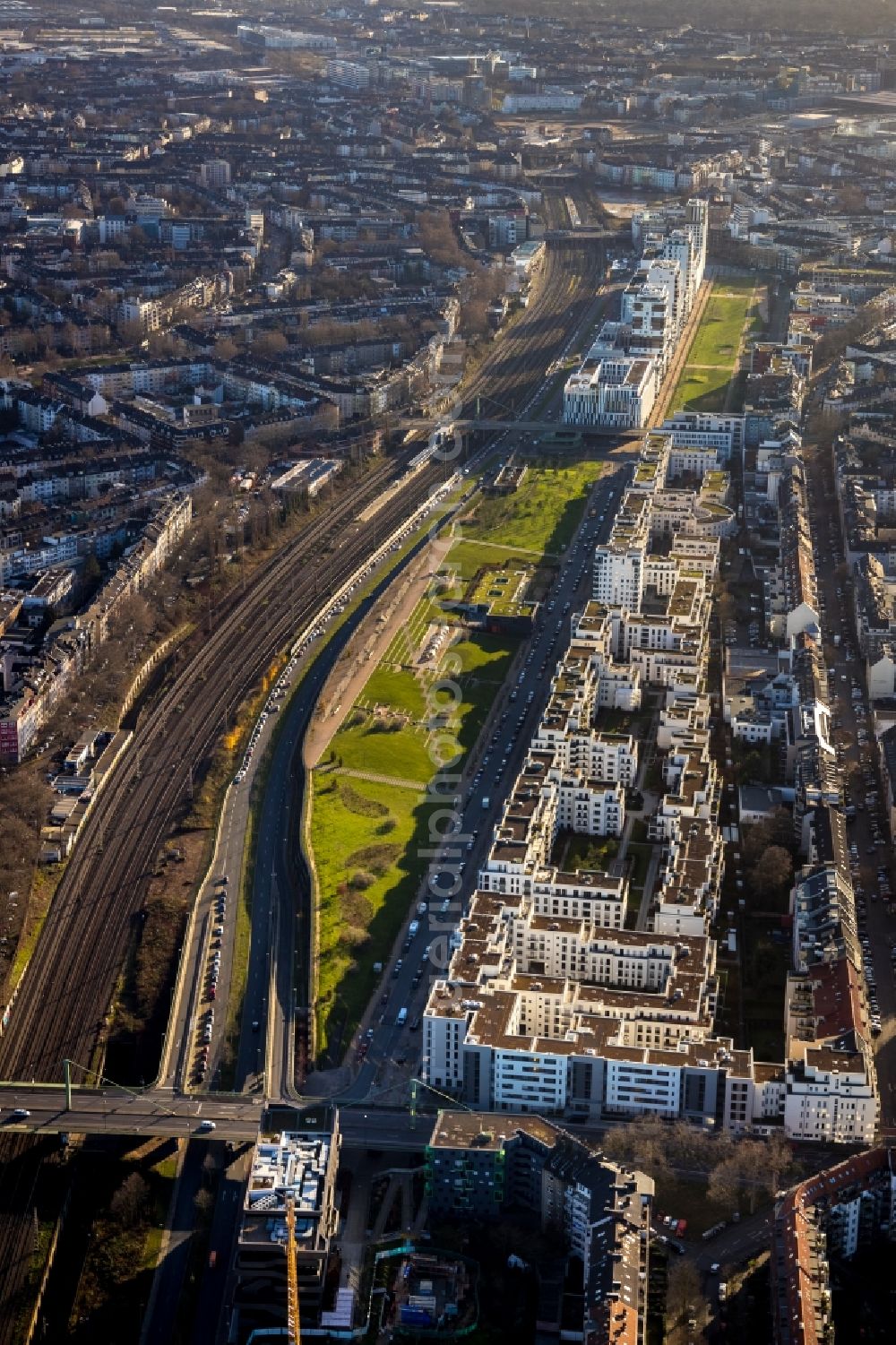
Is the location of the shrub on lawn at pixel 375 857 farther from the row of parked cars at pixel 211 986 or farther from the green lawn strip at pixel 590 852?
the green lawn strip at pixel 590 852

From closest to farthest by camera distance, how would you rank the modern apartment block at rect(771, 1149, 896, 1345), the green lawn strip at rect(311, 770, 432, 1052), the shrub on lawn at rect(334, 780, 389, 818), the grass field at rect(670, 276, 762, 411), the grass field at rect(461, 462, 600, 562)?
1. the modern apartment block at rect(771, 1149, 896, 1345)
2. the green lawn strip at rect(311, 770, 432, 1052)
3. the shrub on lawn at rect(334, 780, 389, 818)
4. the grass field at rect(461, 462, 600, 562)
5. the grass field at rect(670, 276, 762, 411)

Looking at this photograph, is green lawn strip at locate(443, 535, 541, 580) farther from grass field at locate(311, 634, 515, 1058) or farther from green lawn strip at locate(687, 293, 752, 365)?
green lawn strip at locate(687, 293, 752, 365)

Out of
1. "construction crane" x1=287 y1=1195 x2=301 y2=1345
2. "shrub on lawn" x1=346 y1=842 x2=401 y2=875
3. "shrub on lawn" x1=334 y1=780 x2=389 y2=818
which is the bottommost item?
"construction crane" x1=287 y1=1195 x2=301 y2=1345

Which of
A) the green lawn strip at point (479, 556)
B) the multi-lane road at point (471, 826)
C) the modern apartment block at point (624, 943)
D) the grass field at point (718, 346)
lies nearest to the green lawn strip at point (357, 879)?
the multi-lane road at point (471, 826)

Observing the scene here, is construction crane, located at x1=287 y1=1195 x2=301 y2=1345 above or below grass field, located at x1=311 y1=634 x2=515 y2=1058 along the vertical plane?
below

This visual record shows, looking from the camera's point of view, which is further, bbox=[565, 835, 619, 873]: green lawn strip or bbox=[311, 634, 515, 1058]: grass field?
bbox=[565, 835, 619, 873]: green lawn strip

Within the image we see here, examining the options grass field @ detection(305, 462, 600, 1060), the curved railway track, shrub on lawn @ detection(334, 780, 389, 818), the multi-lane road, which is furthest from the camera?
shrub on lawn @ detection(334, 780, 389, 818)

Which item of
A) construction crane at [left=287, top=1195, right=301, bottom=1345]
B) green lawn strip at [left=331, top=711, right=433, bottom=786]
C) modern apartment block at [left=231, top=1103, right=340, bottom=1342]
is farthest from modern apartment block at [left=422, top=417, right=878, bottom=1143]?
construction crane at [left=287, top=1195, right=301, bottom=1345]

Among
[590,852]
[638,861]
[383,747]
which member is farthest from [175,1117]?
[383,747]
